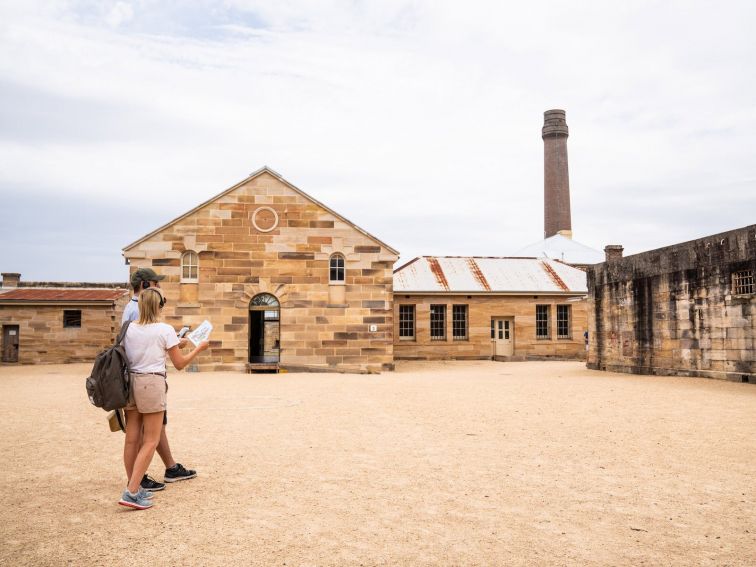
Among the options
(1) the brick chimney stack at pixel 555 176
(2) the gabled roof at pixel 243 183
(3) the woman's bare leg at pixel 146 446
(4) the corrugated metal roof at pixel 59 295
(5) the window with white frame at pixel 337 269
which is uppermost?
(1) the brick chimney stack at pixel 555 176

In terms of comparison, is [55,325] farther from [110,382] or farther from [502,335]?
[110,382]

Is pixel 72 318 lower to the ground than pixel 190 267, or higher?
lower

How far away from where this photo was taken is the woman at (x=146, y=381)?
525 centimetres

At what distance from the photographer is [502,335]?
2936cm

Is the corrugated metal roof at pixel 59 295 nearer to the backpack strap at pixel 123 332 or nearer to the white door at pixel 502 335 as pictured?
the white door at pixel 502 335

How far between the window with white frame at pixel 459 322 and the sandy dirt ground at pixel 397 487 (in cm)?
1683

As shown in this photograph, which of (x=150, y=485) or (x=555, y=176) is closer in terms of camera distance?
(x=150, y=485)

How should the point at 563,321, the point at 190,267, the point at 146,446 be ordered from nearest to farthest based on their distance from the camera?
the point at 146,446
the point at 190,267
the point at 563,321

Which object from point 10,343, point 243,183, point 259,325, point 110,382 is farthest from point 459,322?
point 110,382

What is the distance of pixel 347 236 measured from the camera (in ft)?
72.6

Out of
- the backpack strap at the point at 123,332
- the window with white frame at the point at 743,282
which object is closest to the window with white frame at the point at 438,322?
the window with white frame at the point at 743,282

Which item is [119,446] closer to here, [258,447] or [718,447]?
[258,447]

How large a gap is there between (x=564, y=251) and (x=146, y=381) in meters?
42.3

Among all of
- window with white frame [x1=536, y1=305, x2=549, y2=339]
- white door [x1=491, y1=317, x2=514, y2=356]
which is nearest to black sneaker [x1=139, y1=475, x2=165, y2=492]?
white door [x1=491, y1=317, x2=514, y2=356]
